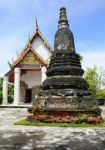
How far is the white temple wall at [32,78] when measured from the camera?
27.3m

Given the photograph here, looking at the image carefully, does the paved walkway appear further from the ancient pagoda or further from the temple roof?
the temple roof

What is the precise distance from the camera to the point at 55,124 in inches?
392

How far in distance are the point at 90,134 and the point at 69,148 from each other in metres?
1.89

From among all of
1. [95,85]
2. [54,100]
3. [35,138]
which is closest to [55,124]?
[54,100]

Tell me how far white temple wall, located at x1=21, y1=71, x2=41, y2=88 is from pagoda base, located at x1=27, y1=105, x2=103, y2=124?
1656 centimetres

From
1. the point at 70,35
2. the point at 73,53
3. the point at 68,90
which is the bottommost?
the point at 68,90

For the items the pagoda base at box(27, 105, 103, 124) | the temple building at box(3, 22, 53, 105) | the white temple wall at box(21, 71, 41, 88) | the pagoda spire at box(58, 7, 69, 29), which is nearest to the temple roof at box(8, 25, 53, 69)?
the temple building at box(3, 22, 53, 105)

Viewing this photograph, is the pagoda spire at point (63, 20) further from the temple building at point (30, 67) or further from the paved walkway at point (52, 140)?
the temple building at point (30, 67)

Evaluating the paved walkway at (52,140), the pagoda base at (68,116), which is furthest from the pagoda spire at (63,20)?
the paved walkway at (52,140)

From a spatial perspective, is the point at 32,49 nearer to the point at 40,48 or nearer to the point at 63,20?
the point at 40,48

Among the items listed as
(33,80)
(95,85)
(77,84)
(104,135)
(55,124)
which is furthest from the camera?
(95,85)

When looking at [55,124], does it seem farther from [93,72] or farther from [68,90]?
[93,72]

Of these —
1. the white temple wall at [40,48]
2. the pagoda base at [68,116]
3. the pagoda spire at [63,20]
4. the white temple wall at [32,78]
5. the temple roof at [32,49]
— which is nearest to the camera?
the pagoda base at [68,116]

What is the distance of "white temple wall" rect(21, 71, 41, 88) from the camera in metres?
27.3
